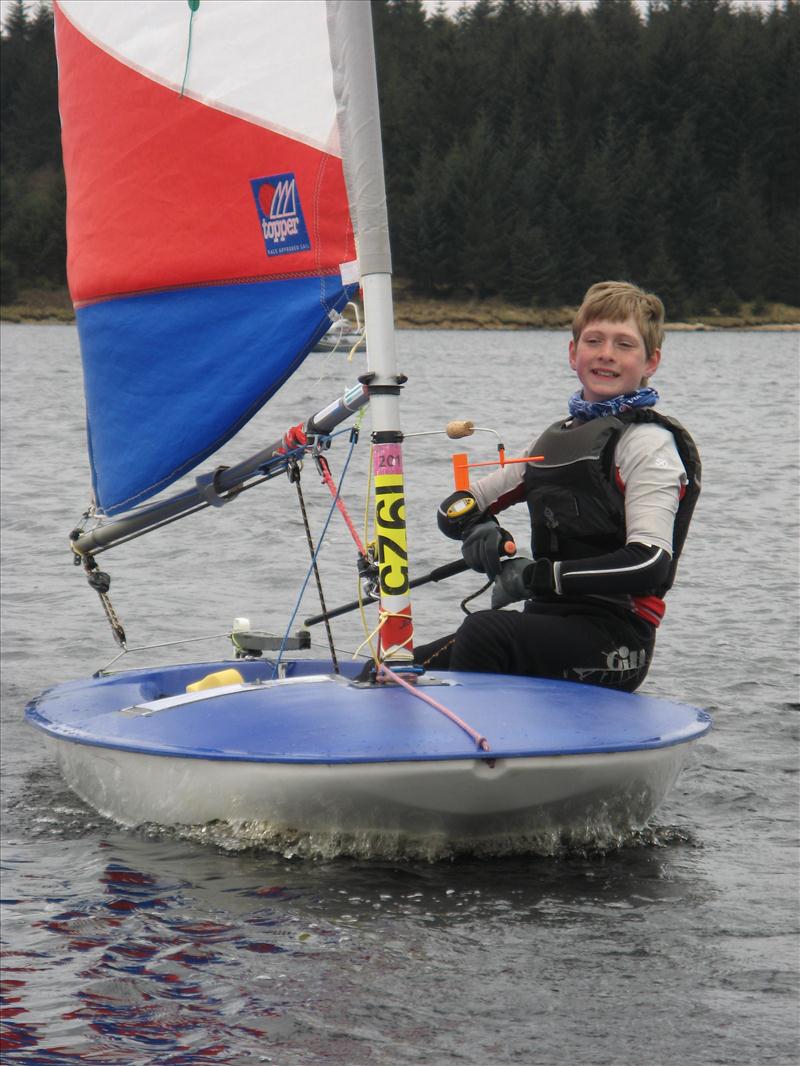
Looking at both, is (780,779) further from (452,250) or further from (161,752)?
(452,250)

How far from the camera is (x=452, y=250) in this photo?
71.8m

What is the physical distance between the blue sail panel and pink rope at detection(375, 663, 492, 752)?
1130mm

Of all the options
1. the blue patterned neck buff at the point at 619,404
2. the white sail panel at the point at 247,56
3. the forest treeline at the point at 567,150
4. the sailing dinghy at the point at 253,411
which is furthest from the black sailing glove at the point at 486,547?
the forest treeline at the point at 567,150

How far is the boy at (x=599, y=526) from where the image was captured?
183 inches

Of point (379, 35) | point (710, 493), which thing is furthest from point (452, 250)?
point (710, 493)

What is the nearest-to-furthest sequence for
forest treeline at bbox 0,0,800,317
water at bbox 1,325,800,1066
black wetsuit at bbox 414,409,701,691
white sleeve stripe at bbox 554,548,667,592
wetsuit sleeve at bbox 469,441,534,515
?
water at bbox 1,325,800,1066
white sleeve stripe at bbox 554,548,667,592
black wetsuit at bbox 414,409,701,691
wetsuit sleeve at bbox 469,441,534,515
forest treeline at bbox 0,0,800,317

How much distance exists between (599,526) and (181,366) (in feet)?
5.64

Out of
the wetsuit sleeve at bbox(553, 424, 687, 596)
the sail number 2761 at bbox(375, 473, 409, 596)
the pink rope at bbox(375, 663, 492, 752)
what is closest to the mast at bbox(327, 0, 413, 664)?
the sail number 2761 at bbox(375, 473, 409, 596)

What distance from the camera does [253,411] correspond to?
5.41m

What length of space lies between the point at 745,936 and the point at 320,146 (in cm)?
280

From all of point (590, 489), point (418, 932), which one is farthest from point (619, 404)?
point (418, 932)

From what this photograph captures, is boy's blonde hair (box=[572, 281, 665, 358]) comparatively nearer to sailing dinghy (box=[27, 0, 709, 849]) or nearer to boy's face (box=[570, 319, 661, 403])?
boy's face (box=[570, 319, 661, 403])

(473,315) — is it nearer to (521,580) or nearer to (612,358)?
(612,358)

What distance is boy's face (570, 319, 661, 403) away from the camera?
4879 mm
